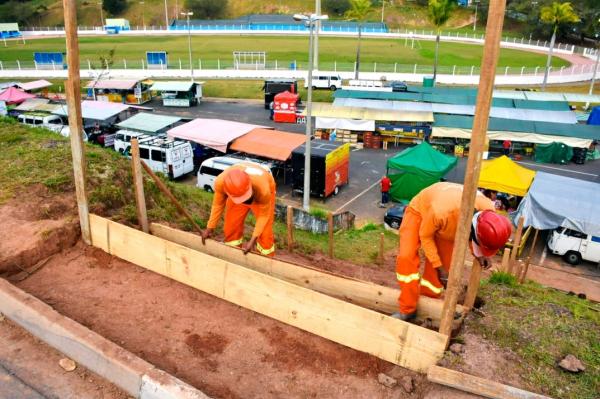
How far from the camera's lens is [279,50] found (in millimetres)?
64250

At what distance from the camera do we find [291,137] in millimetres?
21406

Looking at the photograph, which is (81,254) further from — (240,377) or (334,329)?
(334,329)

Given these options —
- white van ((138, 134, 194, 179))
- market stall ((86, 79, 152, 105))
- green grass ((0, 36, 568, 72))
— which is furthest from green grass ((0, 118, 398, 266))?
green grass ((0, 36, 568, 72))

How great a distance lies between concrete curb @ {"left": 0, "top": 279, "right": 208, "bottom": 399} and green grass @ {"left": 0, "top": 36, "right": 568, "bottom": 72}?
46.5 metres

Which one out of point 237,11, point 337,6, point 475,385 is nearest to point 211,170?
point 475,385

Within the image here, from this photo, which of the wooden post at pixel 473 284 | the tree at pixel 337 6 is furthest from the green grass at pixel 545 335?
the tree at pixel 337 6

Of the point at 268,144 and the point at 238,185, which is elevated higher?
the point at 238,185

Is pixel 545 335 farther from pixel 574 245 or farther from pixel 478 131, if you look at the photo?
pixel 574 245

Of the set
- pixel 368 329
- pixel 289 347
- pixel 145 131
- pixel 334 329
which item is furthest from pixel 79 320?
pixel 145 131

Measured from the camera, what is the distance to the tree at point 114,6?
96506 mm

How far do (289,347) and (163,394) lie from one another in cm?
157

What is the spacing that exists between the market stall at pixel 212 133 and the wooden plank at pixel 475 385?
58.5 ft

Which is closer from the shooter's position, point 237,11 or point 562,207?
point 562,207

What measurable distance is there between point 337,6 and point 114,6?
4534 centimetres
